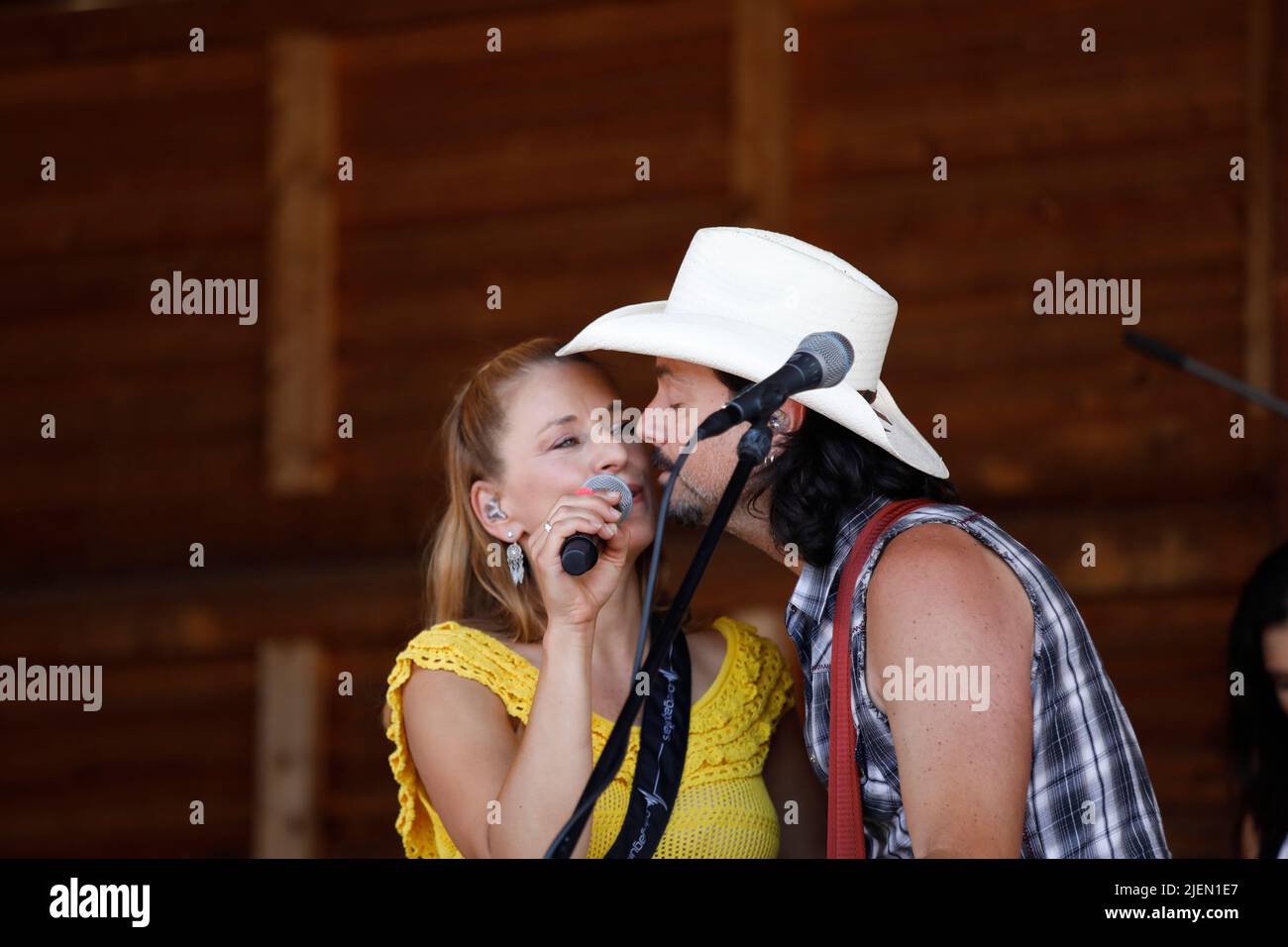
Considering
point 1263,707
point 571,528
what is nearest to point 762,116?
point 1263,707

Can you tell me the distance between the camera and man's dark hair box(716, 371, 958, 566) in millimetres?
2428

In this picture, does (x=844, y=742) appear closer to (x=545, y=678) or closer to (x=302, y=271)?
(x=545, y=678)

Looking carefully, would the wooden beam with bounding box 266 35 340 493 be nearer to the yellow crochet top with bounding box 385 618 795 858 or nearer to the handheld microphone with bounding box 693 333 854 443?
the yellow crochet top with bounding box 385 618 795 858

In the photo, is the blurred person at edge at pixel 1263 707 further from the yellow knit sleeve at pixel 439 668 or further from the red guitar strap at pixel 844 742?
the yellow knit sleeve at pixel 439 668

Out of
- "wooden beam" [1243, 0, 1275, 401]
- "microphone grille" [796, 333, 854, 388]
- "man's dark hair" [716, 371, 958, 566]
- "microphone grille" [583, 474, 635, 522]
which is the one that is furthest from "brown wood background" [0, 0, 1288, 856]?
"microphone grille" [796, 333, 854, 388]

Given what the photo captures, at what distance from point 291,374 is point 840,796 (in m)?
3.28

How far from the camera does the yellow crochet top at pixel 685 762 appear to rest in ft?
8.28

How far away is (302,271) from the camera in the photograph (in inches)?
204

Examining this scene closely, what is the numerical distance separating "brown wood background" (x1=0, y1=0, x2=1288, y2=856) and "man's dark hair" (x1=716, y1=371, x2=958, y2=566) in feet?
6.53

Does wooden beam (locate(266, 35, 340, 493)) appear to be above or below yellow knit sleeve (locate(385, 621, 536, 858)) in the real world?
above

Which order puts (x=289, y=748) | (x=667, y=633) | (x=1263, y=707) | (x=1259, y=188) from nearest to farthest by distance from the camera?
(x=667, y=633), (x=1263, y=707), (x=1259, y=188), (x=289, y=748)

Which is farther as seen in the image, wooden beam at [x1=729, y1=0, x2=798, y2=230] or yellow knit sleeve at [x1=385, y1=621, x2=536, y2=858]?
wooden beam at [x1=729, y1=0, x2=798, y2=230]

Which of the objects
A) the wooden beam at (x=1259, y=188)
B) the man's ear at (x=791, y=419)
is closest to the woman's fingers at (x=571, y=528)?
the man's ear at (x=791, y=419)

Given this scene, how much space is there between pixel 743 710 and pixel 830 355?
967 mm
